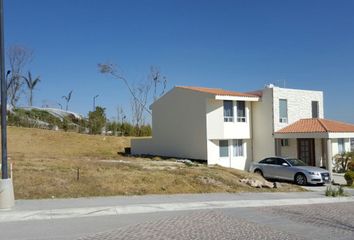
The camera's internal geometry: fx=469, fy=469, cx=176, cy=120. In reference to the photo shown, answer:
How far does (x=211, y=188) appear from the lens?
20.8 m

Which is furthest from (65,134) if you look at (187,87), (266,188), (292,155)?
(266,188)

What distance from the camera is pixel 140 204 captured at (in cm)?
1560

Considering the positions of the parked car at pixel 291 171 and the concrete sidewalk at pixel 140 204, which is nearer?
the concrete sidewalk at pixel 140 204

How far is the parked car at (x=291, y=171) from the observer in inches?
1055

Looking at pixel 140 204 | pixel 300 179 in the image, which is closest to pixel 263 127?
pixel 300 179

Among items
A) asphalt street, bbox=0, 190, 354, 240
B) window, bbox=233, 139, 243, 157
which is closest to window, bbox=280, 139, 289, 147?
window, bbox=233, 139, 243, 157

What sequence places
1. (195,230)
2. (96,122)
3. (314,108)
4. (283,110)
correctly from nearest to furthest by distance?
(195,230) → (283,110) → (314,108) → (96,122)

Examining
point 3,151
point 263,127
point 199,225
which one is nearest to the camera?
point 199,225

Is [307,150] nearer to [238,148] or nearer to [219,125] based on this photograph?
[238,148]

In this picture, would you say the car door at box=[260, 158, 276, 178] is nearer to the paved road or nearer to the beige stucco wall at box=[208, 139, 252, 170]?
the beige stucco wall at box=[208, 139, 252, 170]

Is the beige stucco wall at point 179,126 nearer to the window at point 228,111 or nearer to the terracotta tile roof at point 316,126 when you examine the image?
the window at point 228,111

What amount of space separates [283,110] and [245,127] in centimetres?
352

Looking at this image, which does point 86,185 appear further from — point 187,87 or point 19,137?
point 19,137

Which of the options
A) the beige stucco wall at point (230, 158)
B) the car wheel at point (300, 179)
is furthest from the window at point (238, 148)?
the car wheel at point (300, 179)
